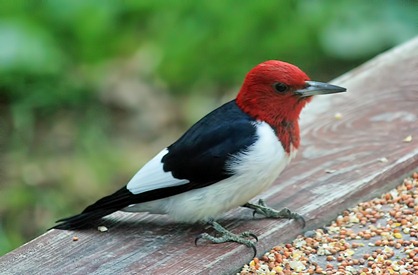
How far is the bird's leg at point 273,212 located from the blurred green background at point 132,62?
1834 millimetres

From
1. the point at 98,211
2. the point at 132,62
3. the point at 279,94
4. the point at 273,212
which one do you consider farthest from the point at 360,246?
the point at 132,62

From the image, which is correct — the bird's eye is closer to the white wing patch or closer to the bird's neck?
the bird's neck

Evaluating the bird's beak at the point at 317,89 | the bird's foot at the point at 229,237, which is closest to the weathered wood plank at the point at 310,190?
the bird's foot at the point at 229,237

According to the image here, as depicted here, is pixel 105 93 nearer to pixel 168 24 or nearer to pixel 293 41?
pixel 168 24

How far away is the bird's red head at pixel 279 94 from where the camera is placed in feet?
9.58

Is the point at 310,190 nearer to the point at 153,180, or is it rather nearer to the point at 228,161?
the point at 228,161

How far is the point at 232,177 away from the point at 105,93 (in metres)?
2.55

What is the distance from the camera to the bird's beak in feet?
9.47

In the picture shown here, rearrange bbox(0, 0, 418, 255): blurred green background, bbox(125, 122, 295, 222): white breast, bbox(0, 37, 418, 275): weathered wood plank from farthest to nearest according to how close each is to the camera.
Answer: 1. bbox(0, 0, 418, 255): blurred green background
2. bbox(125, 122, 295, 222): white breast
3. bbox(0, 37, 418, 275): weathered wood plank

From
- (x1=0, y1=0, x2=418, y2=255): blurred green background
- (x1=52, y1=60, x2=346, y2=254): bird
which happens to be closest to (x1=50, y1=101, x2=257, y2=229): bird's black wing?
(x1=52, y1=60, x2=346, y2=254): bird

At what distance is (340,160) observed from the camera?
11.0 feet

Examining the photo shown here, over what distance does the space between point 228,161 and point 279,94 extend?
0.27m

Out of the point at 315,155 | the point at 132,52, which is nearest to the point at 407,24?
the point at 132,52

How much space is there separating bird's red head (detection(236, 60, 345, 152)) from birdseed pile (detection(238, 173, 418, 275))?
31 centimetres
